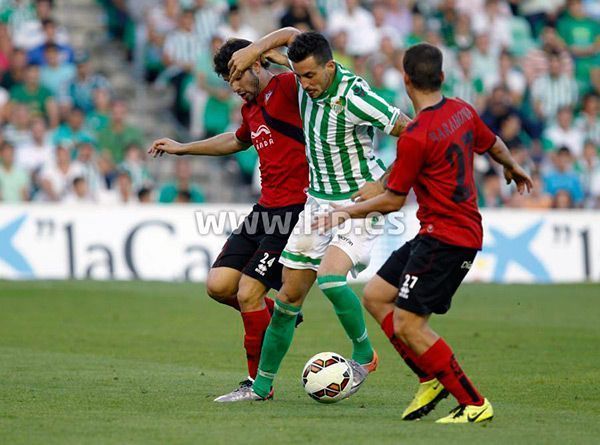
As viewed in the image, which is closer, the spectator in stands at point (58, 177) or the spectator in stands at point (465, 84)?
the spectator in stands at point (58, 177)

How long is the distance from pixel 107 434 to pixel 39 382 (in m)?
2.40

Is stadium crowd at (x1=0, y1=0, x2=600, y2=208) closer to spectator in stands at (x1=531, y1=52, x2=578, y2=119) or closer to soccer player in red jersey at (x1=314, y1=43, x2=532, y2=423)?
spectator in stands at (x1=531, y1=52, x2=578, y2=119)

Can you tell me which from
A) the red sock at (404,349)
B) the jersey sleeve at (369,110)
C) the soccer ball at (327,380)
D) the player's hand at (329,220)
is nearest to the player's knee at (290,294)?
the soccer ball at (327,380)

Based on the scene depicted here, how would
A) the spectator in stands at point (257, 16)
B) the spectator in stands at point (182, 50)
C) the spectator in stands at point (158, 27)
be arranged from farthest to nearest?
the spectator in stands at point (257, 16) < the spectator in stands at point (158, 27) < the spectator in stands at point (182, 50)

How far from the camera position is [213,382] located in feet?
29.9

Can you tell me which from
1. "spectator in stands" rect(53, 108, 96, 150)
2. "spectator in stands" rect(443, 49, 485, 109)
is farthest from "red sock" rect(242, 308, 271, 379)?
"spectator in stands" rect(443, 49, 485, 109)

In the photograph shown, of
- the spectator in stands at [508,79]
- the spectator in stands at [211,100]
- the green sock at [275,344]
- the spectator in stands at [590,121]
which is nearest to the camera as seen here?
the green sock at [275,344]

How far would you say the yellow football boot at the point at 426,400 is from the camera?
288 inches

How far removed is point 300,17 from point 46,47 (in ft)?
14.5

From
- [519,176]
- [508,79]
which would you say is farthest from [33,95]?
[519,176]

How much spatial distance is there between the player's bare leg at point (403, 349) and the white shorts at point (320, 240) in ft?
1.91

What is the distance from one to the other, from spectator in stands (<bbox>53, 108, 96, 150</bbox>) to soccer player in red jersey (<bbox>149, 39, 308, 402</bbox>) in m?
10.9

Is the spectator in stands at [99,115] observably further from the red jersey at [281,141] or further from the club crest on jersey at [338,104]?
the club crest on jersey at [338,104]

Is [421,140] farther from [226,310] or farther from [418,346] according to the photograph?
[226,310]
